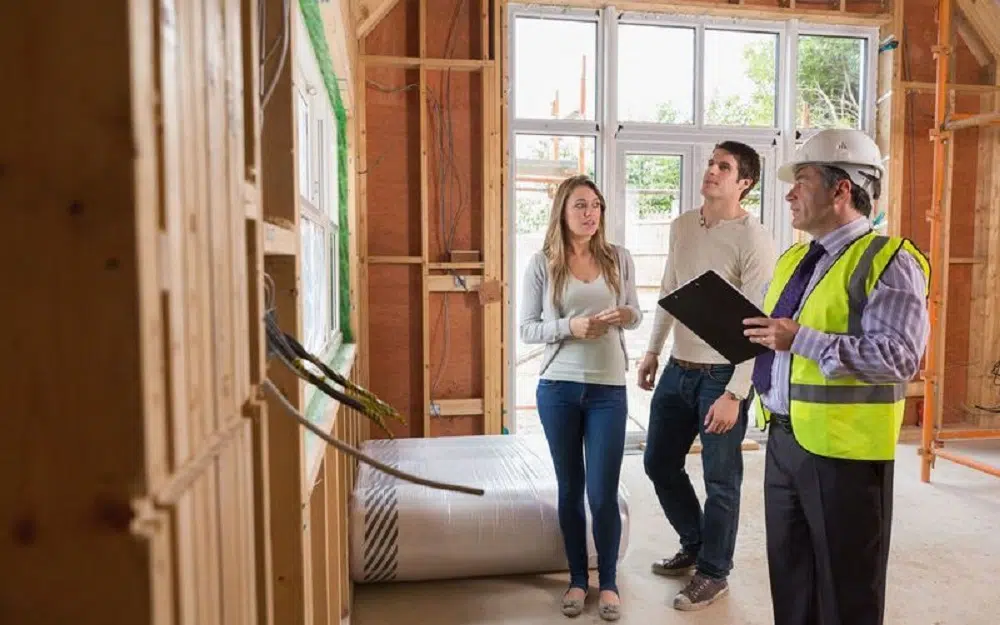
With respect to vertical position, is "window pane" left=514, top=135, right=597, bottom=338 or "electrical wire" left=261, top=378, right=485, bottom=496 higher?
"window pane" left=514, top=135, right=597, bottom=338

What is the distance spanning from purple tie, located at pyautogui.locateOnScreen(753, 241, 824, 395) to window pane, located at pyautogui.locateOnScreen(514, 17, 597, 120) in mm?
3097

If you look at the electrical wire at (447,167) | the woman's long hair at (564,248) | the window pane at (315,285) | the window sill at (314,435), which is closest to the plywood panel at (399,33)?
the electrical wire at (447,167)

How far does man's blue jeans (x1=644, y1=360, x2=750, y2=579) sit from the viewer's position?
250 centimetres

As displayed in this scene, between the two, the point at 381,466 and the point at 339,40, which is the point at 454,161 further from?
the point at 381,466

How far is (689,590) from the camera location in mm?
2557

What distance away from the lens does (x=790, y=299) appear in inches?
71.8

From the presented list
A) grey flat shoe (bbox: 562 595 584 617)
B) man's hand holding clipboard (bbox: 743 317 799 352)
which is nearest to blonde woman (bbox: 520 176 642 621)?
grey flat shoe (bbox: 562 595 584 617)

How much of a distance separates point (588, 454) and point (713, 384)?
516mm

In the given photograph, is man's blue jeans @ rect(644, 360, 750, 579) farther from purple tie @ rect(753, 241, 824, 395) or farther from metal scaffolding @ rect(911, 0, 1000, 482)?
metal scaffolding @ rect(911, 0, 1000, 482)

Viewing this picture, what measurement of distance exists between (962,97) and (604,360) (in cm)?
435

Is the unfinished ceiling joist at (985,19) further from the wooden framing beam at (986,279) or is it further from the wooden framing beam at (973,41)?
the wooden framing beam at (986,279)

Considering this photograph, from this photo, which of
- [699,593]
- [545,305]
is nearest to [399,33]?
[545,305]

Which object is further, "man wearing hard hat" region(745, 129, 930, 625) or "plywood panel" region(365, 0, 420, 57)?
"plywood panel" region(365, 0, 420, 57)

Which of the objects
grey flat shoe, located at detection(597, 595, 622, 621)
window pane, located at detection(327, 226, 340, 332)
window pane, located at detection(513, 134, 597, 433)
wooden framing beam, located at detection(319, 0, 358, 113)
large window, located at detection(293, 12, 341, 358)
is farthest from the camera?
window pane, located at detection(513, 134, 597, 433)
